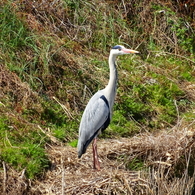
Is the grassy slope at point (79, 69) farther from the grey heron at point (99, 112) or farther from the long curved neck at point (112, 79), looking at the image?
the long curved neck at point (112, 79)

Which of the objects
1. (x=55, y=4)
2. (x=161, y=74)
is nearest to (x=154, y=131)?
(x=161, y=74)

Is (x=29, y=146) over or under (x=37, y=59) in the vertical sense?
under

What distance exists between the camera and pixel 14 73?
6949 millimetres

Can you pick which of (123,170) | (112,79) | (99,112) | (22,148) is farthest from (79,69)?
(123,170)

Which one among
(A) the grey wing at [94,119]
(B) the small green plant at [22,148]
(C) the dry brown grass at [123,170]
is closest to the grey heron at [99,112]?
(A) the grey wing at [94,119]

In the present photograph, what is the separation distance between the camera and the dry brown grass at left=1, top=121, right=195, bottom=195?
16.8ft

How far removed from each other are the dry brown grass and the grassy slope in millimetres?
219

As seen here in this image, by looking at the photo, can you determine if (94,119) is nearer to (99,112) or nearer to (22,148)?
(99,112)

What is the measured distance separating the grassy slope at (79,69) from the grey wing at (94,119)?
1.81 ft

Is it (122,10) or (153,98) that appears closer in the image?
(153,98)

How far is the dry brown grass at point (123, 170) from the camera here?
16.8 feet

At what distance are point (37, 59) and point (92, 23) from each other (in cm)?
164

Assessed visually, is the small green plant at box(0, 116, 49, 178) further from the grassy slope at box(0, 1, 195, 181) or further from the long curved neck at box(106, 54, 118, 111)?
the long curved neck at box(106, 54, 118, 111)

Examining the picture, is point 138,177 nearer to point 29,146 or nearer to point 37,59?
point 29,146
